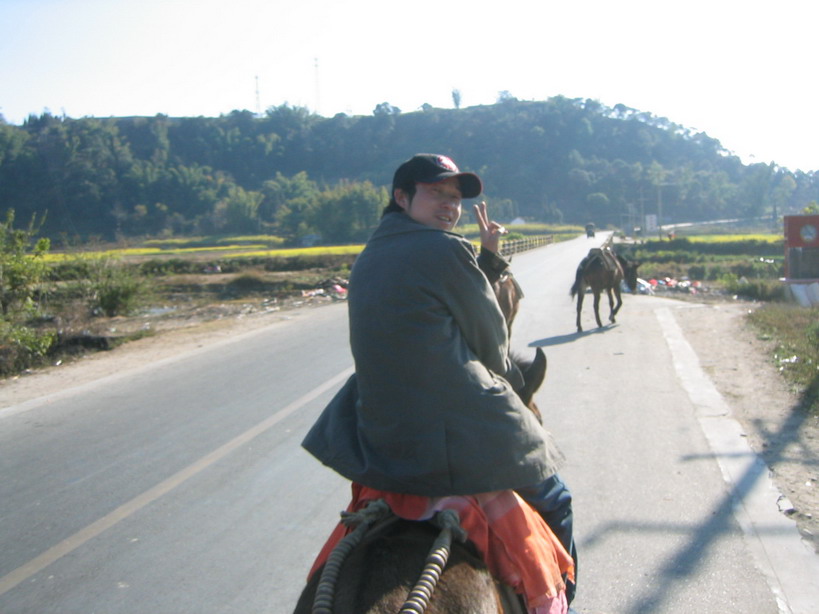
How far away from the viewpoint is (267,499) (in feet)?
16.8

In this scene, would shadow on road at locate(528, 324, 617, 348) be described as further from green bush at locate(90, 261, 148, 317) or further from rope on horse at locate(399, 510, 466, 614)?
green bush at locate(90, 261, 148, 317)

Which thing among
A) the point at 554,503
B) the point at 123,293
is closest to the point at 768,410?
the point at 554,503

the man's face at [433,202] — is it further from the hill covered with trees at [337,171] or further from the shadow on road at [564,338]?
the hill covered with trees at [337,171]

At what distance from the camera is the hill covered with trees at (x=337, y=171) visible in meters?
56.0

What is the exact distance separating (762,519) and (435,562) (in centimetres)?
352

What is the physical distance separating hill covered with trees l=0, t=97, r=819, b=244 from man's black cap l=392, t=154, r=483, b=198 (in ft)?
149

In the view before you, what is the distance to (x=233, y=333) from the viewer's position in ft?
47.9

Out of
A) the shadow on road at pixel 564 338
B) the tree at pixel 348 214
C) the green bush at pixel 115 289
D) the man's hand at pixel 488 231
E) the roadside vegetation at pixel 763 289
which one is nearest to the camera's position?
the man's hand at pixel 488 231

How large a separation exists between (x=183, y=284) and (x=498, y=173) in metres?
72.1

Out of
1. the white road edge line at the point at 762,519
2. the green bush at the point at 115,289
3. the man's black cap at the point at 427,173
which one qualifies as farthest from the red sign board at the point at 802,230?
the man's black cap at the point at 427,173

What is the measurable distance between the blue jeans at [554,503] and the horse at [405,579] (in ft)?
1.19

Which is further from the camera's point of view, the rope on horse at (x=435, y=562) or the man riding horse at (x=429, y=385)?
the man riding horse at (x=429, y=385)

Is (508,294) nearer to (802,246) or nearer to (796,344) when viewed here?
(796,344)

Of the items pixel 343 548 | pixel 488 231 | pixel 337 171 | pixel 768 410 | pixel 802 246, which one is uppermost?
pixel 337 171
